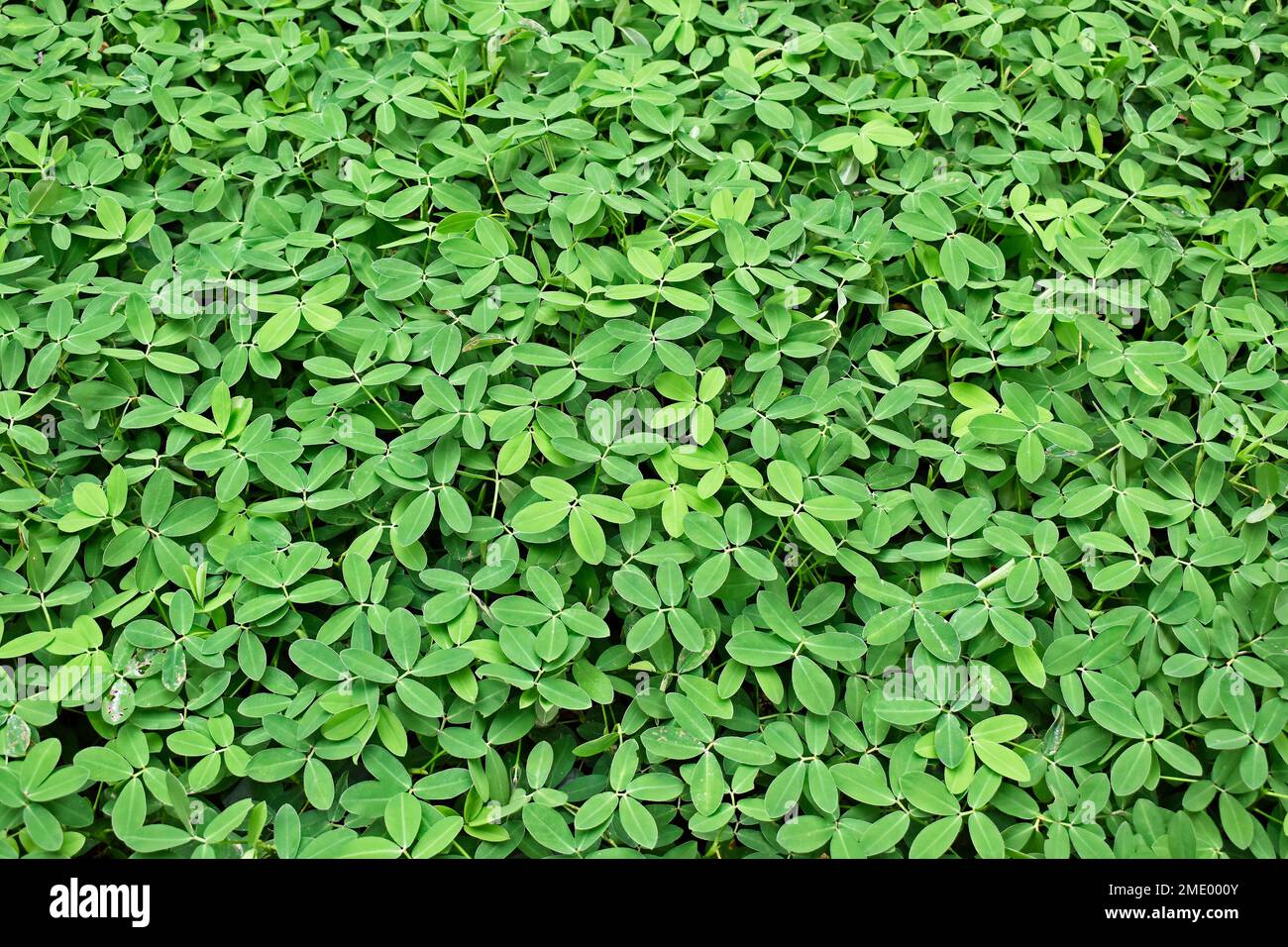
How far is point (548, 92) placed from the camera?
2.33m

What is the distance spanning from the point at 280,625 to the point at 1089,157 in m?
2.02

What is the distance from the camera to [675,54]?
246 centimetres

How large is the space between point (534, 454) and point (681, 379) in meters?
0.32

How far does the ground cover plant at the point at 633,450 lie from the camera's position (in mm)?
1613

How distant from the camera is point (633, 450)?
1775mm

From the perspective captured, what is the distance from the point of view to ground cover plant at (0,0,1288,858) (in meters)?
1.61

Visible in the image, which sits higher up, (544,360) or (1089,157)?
(1089,157)

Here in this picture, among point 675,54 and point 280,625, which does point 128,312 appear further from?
point 675,54

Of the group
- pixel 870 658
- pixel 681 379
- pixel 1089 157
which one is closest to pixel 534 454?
pixel 681 379

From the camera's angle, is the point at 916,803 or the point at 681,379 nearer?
the point at 916,803
